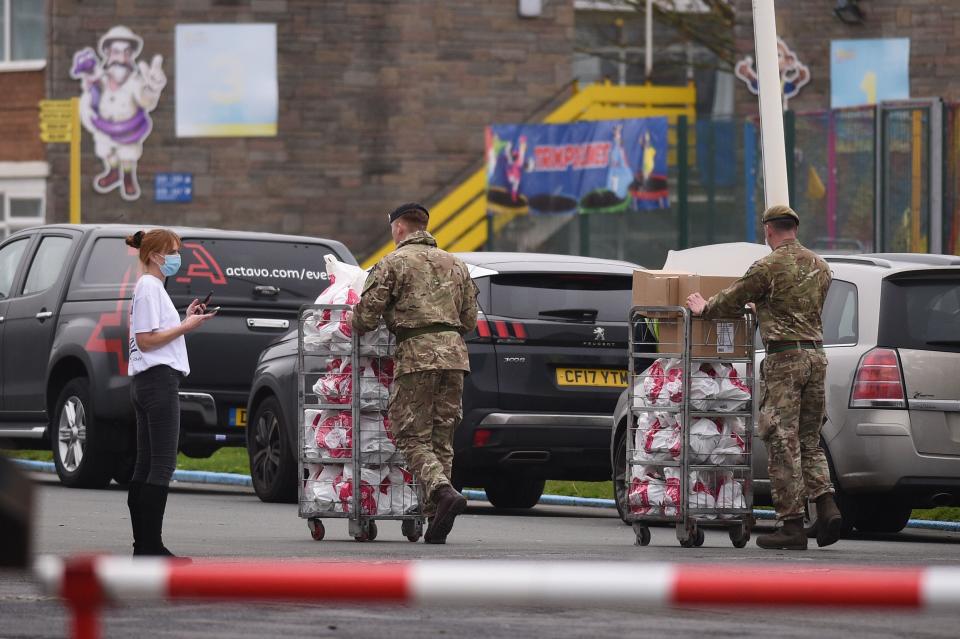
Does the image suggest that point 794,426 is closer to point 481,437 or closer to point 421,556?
point 421,556

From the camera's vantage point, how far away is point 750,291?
10.2 m

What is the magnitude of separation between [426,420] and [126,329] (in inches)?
186

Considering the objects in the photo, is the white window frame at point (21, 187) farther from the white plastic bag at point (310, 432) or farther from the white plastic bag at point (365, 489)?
the white plastic bag at point (365, 489)

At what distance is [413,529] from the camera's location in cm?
1065

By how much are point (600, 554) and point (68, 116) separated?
682 inches

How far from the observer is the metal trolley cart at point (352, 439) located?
419 inches

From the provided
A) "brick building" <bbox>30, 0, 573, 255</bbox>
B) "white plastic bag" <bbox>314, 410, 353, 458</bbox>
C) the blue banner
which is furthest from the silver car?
"brick building" <bbox>30, 0, 573, 255</bbox>

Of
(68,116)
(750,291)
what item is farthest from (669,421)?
(68,116)

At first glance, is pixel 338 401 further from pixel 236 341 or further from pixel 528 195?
pixel 528 195

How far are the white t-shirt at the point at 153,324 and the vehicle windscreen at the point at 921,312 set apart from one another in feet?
12.7

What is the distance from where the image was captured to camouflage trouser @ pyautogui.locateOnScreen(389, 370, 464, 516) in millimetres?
10297

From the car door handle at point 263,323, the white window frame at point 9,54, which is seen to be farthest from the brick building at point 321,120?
the car door handle at point 263,323

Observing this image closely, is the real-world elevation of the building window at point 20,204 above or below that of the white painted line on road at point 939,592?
above

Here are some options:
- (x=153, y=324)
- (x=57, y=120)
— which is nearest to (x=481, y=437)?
(x=153, y=324)
